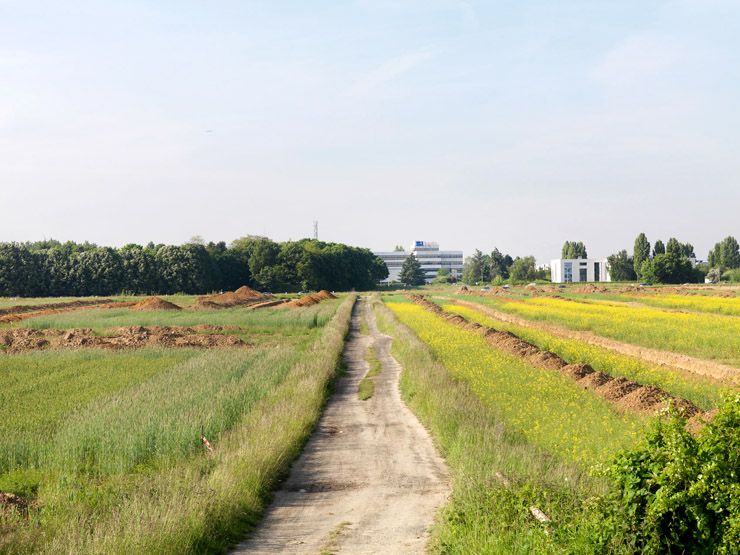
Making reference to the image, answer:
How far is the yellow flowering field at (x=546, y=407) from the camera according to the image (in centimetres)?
1324

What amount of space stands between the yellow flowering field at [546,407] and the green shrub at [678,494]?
1198 mm

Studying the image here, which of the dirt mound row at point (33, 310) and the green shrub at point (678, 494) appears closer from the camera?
the green shrub at point (678, 494)

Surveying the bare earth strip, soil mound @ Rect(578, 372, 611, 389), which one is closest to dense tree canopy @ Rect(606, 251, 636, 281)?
the bare earth strip

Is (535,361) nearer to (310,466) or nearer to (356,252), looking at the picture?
(310,466)

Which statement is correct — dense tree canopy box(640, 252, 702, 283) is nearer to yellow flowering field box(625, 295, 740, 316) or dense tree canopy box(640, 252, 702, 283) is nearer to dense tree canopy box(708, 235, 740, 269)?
dense tree canopy box(708, 235, 740, 269)

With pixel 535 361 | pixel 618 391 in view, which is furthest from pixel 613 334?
pixel 618 391

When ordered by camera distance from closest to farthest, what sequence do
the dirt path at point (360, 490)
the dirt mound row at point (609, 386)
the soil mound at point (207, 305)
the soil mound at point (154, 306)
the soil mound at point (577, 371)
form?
the dirt path at point (360, 490) → the dirt mound row at point (609, 386) → the soil mound at point (577, 371) → the soil mound at point (154, 306) → the soil mound at point (207, 305)

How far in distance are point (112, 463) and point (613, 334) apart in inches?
1105

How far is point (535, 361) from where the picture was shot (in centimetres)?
2664

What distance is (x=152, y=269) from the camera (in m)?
110

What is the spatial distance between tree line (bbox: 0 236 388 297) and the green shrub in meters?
108

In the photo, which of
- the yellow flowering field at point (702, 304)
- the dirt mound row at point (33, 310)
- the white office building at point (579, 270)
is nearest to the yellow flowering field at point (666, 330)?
the yellow flowering field at point (702, 304)

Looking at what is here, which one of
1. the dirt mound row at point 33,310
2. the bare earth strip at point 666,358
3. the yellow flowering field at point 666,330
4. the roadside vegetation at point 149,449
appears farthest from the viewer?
the dirt mound row at point 33,310

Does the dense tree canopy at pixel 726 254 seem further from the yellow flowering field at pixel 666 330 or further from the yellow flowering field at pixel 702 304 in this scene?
the yellow flowering field at pixel 666 330
